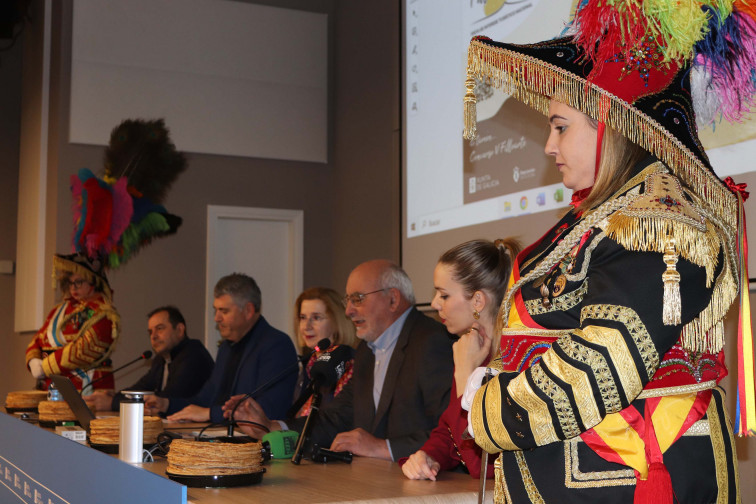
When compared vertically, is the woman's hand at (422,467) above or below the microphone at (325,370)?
below

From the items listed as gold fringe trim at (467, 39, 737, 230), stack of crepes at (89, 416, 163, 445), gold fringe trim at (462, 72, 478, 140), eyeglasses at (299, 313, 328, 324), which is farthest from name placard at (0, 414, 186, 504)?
eyeglasses at (299, 313, 328, 324)

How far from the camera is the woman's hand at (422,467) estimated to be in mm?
1837

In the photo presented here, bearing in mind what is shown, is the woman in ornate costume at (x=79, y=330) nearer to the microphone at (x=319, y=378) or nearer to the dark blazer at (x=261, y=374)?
the dark blazer at (x=261, y=374)

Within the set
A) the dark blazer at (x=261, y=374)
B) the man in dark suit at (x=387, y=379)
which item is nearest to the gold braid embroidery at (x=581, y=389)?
the man in dark suit at (x=387, y=379)

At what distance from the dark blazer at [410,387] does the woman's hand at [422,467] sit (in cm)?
60

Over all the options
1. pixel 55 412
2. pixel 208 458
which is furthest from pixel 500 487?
pixel 55 412

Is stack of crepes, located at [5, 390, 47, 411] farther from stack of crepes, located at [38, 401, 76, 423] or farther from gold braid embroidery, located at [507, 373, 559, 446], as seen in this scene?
gold braid embroidery, located at [507, 373, 559, 446]

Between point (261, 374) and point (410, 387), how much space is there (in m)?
1.29

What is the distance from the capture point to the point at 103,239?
5.51 m

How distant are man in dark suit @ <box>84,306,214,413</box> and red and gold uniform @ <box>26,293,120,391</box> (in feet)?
0.80

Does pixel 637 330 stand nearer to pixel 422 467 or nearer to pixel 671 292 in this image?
pixel 671 292

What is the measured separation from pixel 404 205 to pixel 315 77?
2334 millimetres

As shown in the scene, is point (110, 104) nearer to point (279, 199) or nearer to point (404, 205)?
point (279, 199)

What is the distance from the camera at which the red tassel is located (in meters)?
1.20
